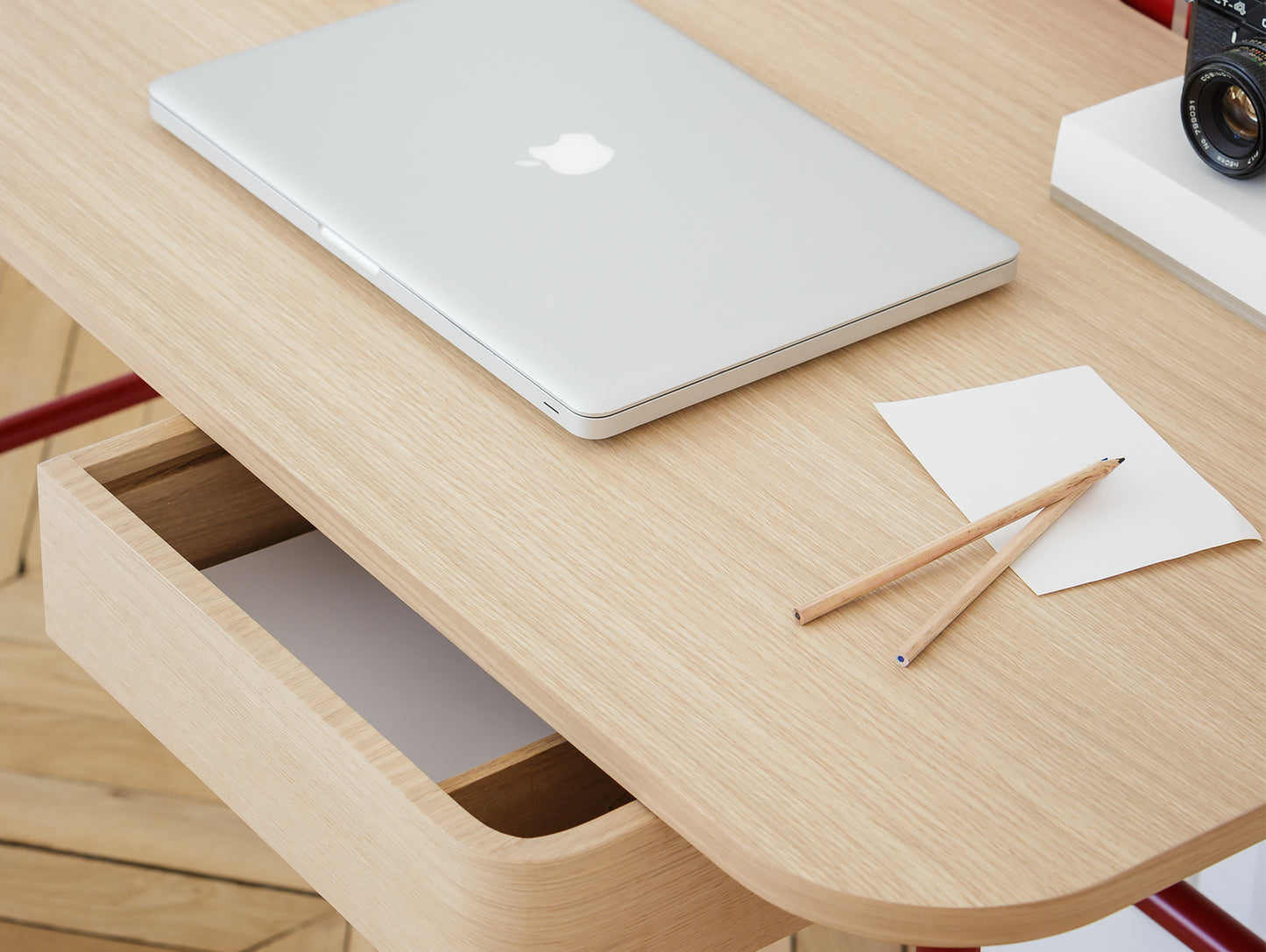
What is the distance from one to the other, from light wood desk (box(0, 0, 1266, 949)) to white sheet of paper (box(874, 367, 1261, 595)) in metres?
0.01

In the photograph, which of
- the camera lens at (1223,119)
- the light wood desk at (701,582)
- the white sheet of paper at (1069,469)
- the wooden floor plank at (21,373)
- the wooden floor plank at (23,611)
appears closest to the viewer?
the light wood desk at (701,582)

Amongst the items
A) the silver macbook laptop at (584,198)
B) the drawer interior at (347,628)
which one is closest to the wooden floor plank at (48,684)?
the drawer interior at (347,628)

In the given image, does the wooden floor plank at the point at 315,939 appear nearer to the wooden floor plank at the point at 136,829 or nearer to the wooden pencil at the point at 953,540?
the wooden floor plank at the point at 136,829

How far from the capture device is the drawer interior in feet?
2.41

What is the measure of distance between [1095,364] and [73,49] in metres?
0.61

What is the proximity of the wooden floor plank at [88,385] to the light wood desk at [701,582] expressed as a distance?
0.97 metres

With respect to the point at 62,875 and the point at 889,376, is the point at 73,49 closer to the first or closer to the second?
the point at 889,376

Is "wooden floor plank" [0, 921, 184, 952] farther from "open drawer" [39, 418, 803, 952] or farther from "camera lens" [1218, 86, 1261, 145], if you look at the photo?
"camera lens" [1218, 86, 1261, 145]

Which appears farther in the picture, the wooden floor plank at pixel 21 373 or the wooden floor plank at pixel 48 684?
the wooden floor plank at pixel 21 373

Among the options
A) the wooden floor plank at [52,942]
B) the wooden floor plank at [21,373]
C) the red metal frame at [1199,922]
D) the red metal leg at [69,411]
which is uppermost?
the red metal frame at [1199,922]

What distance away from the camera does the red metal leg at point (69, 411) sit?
1.18 meters

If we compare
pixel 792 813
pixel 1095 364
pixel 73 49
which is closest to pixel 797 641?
pixel 792 813

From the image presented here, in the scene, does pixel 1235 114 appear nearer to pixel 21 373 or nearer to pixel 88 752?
pixel 88 752

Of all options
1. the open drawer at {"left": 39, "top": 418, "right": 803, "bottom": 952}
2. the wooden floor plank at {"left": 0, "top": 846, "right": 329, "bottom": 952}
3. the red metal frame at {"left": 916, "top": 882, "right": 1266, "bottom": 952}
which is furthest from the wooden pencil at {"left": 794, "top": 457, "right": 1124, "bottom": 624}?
the wooden floor plank at {"left": 0, "top": 846, "right": 329, "bottom": 952}
